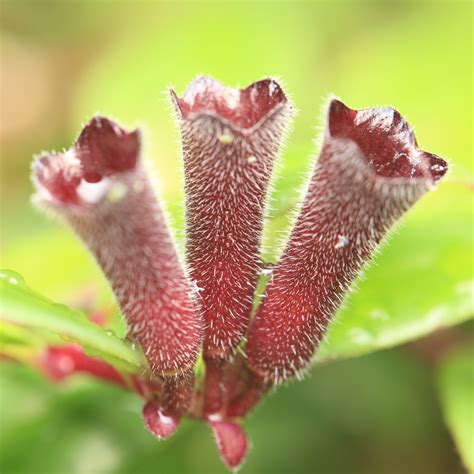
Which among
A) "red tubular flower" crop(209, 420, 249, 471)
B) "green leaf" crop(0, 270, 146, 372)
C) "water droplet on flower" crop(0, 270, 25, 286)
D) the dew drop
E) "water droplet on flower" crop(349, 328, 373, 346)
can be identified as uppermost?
the dew drop

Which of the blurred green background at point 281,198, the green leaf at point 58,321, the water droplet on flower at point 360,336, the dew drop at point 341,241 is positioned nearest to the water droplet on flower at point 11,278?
the green leaf at point 58,321

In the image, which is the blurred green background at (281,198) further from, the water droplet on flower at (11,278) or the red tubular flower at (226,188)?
the water droplet on flower at (11,278)

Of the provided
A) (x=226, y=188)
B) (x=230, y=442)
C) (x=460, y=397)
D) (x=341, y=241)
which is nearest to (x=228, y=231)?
(x=226, y=188)

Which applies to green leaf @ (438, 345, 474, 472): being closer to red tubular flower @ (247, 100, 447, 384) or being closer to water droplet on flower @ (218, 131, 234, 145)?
red tubular flower @ (247, 100, 447, 384)

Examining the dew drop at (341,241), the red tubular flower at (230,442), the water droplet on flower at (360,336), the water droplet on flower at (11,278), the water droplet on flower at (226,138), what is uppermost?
the water droplet on flower at (226,138)

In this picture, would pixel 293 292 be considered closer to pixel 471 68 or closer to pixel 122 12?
pixel 471 68

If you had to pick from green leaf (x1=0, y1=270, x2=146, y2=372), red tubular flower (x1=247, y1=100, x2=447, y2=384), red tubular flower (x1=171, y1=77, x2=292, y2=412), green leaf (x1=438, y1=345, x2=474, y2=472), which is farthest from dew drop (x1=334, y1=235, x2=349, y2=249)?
green leaf (x1=438, y1=345, x2=474, y2=472)
